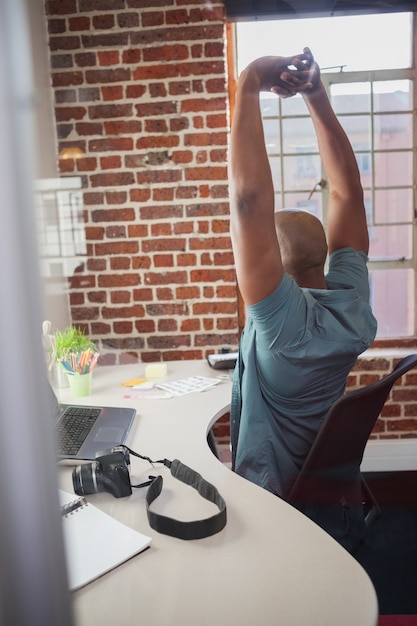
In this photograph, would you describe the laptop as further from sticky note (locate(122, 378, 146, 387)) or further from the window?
the window

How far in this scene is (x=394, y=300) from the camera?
257 centimetres

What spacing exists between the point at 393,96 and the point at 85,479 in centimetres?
218

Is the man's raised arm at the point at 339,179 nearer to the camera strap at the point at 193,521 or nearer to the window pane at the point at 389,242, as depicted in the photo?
the camera strap at the point at 193,521

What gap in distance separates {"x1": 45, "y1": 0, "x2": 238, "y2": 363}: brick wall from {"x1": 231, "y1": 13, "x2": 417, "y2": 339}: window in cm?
28

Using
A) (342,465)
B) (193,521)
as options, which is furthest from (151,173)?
(193,521)

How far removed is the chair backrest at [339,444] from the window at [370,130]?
1322 millimetres

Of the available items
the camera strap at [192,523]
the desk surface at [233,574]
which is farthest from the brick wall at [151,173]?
the camera strap at [192,523]

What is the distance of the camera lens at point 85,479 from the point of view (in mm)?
932

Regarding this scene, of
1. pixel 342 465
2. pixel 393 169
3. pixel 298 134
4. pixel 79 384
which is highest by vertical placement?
pixel 298 134

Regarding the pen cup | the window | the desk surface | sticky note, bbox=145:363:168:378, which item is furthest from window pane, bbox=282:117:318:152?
the desk surface

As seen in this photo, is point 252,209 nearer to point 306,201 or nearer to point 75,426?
point 75,426

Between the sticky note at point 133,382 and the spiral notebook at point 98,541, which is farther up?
the spiral notebook at point 98,541

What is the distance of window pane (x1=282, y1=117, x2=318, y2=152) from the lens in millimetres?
2459

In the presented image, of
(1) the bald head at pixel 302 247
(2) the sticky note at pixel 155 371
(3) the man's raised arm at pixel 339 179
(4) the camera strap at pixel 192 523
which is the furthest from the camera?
(2) the sticky note at pixel 155 371
